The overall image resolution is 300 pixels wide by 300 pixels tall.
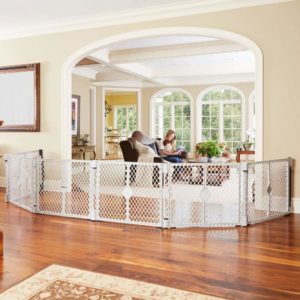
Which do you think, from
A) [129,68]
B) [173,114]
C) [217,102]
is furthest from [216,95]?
[129,68]

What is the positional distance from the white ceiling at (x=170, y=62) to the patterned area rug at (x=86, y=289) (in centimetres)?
428

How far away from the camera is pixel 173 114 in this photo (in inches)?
471

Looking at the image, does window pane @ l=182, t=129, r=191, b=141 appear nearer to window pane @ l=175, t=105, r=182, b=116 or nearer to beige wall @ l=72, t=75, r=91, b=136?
window pane @ l=175, t=105, r=182, b=116

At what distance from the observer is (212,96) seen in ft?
37.6

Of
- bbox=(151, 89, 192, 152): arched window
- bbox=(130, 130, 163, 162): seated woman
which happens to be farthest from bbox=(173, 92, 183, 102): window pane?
bbox=(130, 130, 163, 162): seated woman

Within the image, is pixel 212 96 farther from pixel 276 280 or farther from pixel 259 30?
pixel 276 280

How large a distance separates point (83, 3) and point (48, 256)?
137 inches

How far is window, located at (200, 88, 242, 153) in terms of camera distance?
11172 mm

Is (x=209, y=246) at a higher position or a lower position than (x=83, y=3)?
lower

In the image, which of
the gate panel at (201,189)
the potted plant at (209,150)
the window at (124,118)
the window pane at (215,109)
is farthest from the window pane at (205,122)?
the gate panel at (201,189)

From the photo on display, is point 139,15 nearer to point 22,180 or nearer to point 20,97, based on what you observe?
point 20,97

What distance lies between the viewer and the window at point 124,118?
14.1 m

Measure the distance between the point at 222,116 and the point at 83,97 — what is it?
4566mm

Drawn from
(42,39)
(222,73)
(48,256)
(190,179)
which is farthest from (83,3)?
(222,73)
